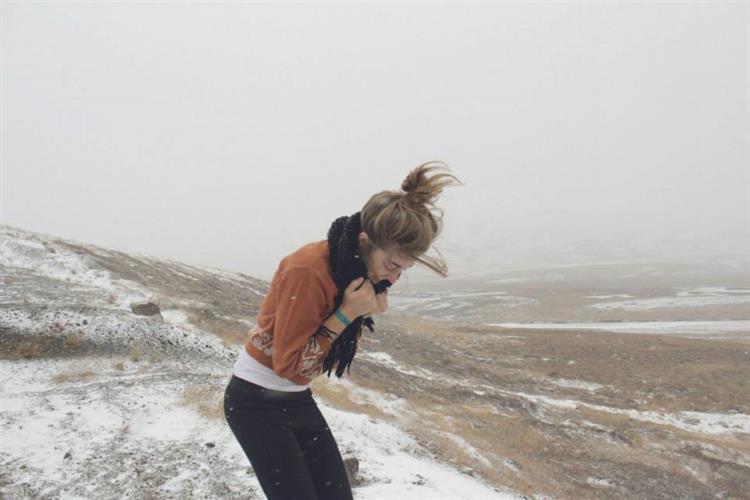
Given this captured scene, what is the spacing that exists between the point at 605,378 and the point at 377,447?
18.7m

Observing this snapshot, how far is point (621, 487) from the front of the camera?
1288cm

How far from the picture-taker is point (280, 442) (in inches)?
129

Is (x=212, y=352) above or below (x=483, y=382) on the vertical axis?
above

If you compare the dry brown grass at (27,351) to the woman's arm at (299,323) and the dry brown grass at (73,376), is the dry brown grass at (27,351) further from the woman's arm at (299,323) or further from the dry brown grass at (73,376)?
the woman's arm at (299,323)

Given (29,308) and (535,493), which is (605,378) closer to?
(535,493)

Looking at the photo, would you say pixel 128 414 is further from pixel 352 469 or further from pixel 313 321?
pixel 313 321

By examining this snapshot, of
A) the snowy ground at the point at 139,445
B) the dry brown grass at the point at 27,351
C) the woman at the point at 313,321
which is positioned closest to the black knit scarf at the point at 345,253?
the woman at the point at 313,321

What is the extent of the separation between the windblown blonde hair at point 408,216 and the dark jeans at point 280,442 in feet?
4.11

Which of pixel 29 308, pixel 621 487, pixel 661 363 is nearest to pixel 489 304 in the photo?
pixel 661 363

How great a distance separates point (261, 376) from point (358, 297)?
0.89m

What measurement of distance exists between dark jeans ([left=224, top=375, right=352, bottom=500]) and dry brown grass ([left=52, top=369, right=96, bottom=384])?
1072 centimetres

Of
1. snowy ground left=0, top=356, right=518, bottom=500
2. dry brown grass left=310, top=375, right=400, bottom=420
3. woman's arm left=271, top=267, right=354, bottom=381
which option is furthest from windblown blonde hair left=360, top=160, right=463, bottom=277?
dry brown grass left=310, top=375, right=400, bottom=420

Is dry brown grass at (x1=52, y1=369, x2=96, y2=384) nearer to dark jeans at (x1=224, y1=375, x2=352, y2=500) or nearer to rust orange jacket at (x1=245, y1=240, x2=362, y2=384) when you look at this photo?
dark jeans at (x1=224, y1=375, x2=352, y2=500)

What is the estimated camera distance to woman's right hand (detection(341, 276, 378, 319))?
10.2 feet
